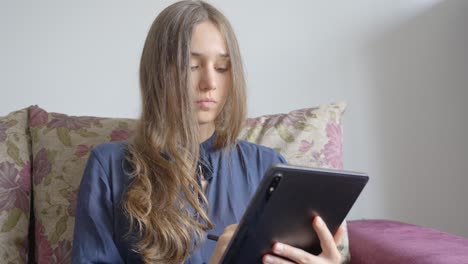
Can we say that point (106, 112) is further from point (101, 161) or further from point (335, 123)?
point (335, 123)

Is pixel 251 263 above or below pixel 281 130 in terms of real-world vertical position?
below

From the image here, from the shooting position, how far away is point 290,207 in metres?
0.71

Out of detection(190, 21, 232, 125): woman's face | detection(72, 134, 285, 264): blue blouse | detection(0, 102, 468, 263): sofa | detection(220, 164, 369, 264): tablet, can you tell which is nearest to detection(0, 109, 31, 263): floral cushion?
detection(0, 102, 468, 263): sofa

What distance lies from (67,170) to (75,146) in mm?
57

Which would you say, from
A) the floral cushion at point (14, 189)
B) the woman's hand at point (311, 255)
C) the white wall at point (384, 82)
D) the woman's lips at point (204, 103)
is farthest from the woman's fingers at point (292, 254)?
the white wall at point (384, 82)

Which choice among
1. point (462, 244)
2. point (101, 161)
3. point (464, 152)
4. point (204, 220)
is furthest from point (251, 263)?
point (464, 152)

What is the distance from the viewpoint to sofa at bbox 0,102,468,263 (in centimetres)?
108

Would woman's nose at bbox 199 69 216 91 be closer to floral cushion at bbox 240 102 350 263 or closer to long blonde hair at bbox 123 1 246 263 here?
long blonde hair at bbox 123 1 246 263

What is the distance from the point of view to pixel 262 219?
0.70 m

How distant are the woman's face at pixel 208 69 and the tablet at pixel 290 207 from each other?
346 mm

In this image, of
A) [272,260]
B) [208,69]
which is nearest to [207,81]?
[208,69]

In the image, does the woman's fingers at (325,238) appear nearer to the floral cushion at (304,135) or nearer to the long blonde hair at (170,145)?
the long blonde hair at (170,145)

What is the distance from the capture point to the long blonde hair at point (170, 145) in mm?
936

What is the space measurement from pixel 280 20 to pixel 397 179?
1.92ft
